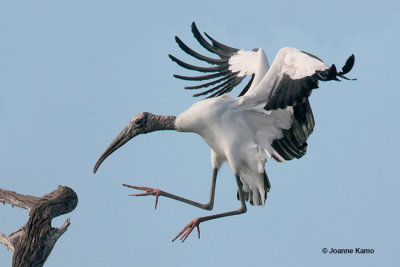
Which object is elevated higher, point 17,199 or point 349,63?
point 349,63

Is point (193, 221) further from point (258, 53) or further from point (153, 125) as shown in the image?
point (258, 53)

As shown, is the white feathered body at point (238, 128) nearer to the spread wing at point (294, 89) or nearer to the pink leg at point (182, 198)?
the spread wing at point (294, 89)

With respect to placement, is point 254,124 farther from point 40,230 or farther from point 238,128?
point 40,230

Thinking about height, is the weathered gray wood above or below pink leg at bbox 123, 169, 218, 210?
below

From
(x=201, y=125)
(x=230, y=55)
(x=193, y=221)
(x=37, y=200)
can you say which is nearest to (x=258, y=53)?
(x=230, y=55)

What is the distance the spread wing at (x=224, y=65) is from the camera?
33.3 feet

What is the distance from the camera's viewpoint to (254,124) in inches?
358

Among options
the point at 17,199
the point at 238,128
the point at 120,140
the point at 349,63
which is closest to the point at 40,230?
the point at 17,199

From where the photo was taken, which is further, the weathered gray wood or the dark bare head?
the dark bare head

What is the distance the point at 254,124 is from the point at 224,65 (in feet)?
5.34

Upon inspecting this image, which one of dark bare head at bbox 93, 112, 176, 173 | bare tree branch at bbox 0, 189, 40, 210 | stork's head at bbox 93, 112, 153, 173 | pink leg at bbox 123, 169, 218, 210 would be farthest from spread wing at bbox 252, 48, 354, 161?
bare tree branch at bbox 0, 189, 40, 210

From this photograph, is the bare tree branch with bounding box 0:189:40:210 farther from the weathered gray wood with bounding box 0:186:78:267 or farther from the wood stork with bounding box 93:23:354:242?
the wood stork with bounding box 93:23:354:242

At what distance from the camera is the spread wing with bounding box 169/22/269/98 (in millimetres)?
10141

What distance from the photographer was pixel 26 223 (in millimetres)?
8547
